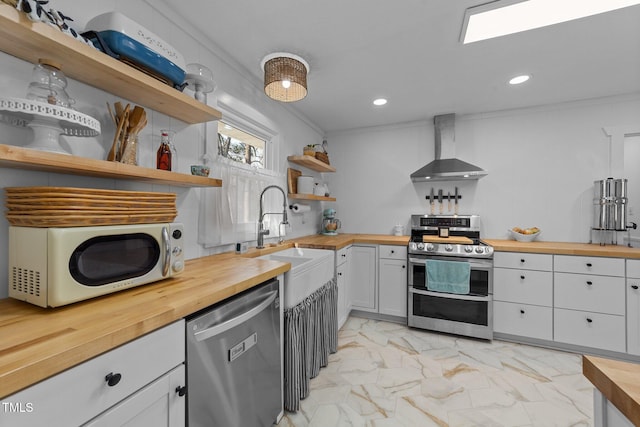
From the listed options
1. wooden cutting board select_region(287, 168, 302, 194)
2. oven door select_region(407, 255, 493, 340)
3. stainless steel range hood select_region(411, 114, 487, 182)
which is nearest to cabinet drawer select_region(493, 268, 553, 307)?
oven door select_region(407, 255, 493, 340)

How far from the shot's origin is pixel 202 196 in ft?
5.84

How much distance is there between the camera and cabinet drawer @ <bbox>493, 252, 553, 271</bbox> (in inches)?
94.5

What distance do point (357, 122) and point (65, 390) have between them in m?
3.51

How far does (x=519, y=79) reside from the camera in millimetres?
2330

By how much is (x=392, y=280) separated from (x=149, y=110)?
2.65 m

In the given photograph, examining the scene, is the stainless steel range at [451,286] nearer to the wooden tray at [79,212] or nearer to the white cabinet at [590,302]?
the white cabinet at [590,302]

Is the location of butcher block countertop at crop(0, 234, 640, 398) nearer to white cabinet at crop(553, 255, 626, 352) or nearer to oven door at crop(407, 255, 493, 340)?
oven door at crop(407, 255, 493, 340)

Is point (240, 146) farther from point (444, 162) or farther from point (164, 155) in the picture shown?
point (444, 162)

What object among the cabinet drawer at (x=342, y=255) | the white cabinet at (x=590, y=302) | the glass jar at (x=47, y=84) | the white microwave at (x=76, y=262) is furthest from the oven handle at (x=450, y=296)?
the glass jar at (x=47, y=84)

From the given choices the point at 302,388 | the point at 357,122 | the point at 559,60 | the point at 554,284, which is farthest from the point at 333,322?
the point at 559,60

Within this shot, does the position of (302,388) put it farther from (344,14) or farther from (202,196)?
(344,14)

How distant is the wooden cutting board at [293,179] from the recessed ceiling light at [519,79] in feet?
7.37

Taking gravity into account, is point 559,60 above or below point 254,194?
above

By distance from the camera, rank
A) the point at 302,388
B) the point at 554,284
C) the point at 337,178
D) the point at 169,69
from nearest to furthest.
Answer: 1. the point at 169,69
2. the point at 302,388
3. the point at 554,284
4. the point at 337,178
